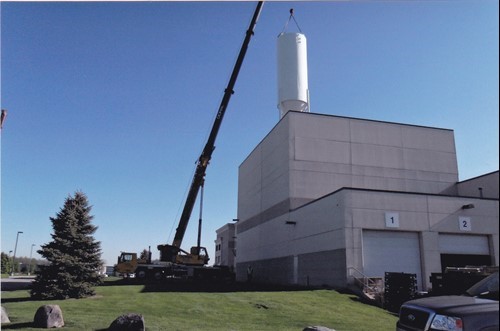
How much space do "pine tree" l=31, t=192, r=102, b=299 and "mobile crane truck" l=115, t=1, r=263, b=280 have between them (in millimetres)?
12630

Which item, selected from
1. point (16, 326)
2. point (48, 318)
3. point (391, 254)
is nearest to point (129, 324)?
point (48, 318)

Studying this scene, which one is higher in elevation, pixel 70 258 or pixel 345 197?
pixel 345 197

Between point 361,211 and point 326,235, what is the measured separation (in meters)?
3.66

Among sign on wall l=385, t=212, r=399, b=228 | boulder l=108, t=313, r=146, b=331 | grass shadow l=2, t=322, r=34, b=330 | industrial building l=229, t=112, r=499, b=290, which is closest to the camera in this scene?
boulder l=108, t=313, r=146, b=331

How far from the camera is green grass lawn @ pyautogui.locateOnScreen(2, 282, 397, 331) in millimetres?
14180

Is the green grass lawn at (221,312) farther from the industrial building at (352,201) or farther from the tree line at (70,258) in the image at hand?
the industrial building at (352,201)

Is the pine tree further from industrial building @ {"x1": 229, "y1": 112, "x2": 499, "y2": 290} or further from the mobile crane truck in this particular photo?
industrial building @ {"x1": 229, "y1": 112, "x2": 499, "y2": 290}

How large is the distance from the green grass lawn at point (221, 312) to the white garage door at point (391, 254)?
17.7ft

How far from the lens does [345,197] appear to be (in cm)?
2881

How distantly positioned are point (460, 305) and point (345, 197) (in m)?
22.6

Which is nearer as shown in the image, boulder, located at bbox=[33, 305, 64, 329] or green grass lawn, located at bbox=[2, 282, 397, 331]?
boulder, located at bbox=[33, 305, 64, 329]

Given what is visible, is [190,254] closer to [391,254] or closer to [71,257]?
[71,257]

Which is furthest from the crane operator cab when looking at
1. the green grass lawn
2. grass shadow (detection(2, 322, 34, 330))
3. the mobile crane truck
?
grass shadow (detection(2, 322, 34, 330))

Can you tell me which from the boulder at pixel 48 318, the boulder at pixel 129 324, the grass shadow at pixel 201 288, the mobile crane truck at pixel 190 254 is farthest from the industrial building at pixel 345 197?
the boulder at pixel 48 318
